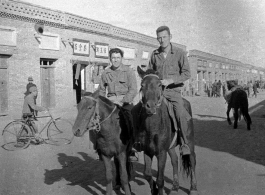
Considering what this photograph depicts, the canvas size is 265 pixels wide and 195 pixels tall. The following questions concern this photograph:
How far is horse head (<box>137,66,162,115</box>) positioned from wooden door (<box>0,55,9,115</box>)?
15.1 m

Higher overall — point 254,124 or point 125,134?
point 125,134

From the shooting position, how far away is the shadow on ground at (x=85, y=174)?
536cm

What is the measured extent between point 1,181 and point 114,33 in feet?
69.6

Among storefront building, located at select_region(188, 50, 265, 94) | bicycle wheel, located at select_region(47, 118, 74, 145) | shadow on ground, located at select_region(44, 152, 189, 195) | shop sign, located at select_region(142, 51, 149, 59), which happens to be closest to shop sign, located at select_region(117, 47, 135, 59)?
shop sign, located at select_region(142, 51, 149, 59)

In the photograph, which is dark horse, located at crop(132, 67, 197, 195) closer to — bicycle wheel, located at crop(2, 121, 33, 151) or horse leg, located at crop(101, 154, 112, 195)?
horse leg, located at crop(101, 154, 112, 195)

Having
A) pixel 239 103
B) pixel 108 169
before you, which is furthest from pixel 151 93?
pixel 239 103

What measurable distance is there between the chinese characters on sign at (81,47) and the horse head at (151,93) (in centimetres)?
1836

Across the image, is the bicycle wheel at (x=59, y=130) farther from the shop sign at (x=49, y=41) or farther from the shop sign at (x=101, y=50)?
the shop sign at (x=101, y=50)

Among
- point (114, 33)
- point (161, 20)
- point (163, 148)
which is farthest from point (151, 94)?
point (114, 33)

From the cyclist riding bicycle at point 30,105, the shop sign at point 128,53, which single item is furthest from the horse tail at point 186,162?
the shop sign at point 128,53

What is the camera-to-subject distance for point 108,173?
4324mm

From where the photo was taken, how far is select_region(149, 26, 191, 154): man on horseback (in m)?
4.54

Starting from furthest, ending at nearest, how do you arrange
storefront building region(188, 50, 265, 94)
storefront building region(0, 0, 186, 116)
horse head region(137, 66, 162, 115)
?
storefront building region(188, 50, 265, 94), storefront building region(0, 0, 186, 116), horse head region(137, 66, 162, 115)

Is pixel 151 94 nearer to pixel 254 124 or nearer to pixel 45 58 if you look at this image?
pixel 254 124
